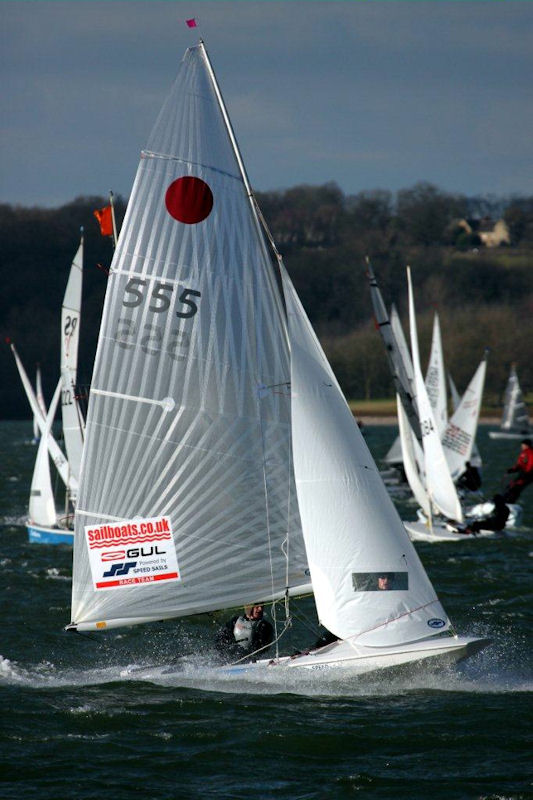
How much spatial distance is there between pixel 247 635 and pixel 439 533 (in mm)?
10179

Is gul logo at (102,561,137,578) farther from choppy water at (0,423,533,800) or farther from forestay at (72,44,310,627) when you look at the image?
choppy water at (0,423,533,800)

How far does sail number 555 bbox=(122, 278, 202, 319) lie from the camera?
10.8m

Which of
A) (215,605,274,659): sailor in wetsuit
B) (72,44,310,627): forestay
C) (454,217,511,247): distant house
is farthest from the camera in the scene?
(454,217,511,247): distant house

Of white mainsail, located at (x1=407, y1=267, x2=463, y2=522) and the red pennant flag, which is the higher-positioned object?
the red pennant flag

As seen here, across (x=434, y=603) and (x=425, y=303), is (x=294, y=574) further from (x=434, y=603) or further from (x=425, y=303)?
(x=425, y=303)

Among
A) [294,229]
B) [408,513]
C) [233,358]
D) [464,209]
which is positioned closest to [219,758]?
[233,358]

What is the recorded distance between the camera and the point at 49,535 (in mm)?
20891

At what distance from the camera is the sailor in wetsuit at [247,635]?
11.4 meters

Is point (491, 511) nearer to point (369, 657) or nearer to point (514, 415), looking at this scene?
point (369, 657)

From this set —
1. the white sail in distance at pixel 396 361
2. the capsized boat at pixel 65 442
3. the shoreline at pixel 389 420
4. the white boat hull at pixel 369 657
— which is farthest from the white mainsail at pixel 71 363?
the shoreline at pixel 389 420

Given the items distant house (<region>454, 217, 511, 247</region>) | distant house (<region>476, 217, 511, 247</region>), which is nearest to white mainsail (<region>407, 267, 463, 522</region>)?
distant house (<region>454, 217, 511, 247</region>)

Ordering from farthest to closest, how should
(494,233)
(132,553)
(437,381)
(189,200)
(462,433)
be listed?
1. (494,233)
2. (437,381)
3. (462,433)
4. (132,553)
5. (189,200)

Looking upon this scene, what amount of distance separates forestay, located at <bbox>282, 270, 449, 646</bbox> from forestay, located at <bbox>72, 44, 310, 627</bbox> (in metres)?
0.26

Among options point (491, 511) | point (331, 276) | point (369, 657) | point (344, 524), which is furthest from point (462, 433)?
point (331, 276)
